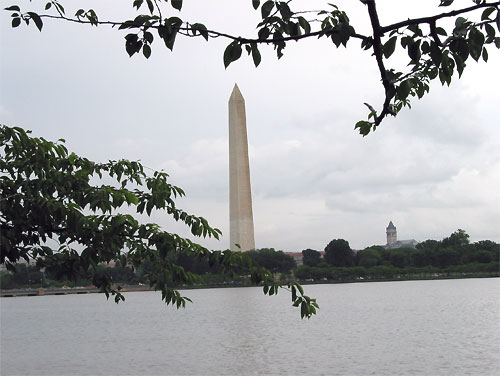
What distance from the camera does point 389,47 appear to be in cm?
275

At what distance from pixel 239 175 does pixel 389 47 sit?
6840 cm

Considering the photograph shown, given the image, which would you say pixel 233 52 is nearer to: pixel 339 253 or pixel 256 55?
pixel 256 55

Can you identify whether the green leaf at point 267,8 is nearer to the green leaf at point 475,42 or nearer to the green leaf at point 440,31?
the green leaf at point 440,31

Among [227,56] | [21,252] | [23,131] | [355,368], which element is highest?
[23,131]

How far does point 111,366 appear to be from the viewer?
25359mm

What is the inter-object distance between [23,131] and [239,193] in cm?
6590

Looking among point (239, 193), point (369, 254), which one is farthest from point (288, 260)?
point (239, 193)

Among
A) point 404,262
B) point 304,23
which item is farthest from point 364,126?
point 404,262

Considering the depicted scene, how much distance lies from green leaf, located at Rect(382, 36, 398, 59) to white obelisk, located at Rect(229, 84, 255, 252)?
67899mm

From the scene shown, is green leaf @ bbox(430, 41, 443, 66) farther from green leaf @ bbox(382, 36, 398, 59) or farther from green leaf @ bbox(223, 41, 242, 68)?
green leaf @ bbox(223, 41, 242, 68)

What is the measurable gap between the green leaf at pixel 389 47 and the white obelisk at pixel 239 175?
6790cm

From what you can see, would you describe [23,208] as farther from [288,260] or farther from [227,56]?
[288,260]

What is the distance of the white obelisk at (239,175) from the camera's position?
71000 millimetres

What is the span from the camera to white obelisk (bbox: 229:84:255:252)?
71.0 metres
